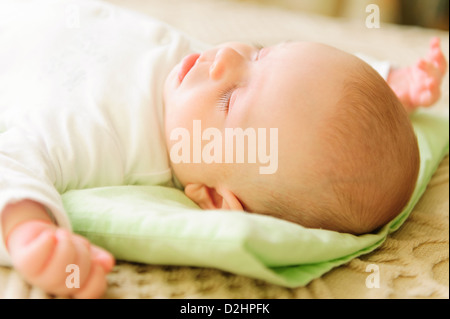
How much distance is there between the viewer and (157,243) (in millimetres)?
671

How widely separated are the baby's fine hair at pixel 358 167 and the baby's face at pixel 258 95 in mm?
29

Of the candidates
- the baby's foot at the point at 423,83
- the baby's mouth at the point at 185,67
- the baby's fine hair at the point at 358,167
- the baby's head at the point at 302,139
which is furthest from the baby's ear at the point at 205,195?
the baby's foot at the point at 423,83

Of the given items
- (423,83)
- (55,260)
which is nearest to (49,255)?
(55,260)

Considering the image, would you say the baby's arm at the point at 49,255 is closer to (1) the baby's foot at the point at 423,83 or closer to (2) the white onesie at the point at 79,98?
(2) the white onesie at the point at 79,98

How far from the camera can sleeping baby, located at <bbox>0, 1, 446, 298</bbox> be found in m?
0.77

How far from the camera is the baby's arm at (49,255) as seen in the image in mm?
577

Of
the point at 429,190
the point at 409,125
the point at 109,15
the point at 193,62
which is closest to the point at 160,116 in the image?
the point at 193,62

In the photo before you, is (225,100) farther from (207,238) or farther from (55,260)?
(55,260)

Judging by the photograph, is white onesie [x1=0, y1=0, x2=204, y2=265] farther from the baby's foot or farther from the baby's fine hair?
the baby's foot

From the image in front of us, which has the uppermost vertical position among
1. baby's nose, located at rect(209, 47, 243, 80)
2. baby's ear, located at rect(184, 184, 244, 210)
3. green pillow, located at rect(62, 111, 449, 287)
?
baby's nose, located at rect(209, 47, 243, 80)

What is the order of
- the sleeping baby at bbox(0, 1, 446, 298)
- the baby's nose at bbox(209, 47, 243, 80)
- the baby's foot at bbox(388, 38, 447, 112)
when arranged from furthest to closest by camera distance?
the baby's foot at bbox(388, 38, 447, 112), the baby's nose at bbox(209, 47, 243, 80), the sleeping baby at bbox(0, 1, 446, 298)

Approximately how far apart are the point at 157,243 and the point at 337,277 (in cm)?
27

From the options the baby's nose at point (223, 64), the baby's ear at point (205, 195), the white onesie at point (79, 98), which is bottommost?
the baby's ear at point (205, 195)

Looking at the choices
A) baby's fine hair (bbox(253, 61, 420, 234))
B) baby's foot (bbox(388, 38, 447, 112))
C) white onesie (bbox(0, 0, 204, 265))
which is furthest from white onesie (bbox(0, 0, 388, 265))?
baby's foot (bbox(388, 38, 447, 112))
